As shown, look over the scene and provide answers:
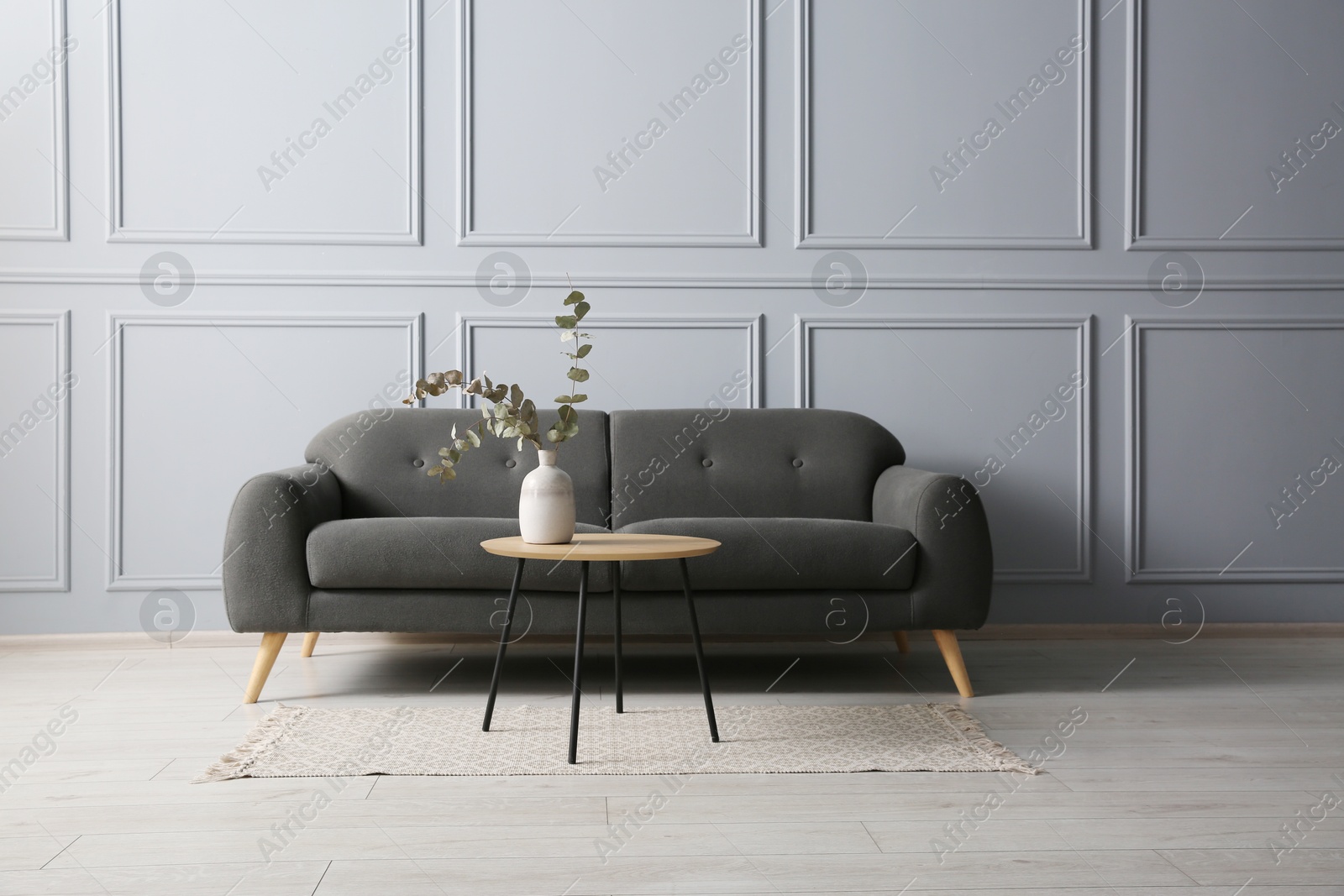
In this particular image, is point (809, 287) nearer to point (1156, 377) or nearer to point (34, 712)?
point (1156, 377)

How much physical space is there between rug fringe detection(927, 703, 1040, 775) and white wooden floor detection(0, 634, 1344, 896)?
0.15ft

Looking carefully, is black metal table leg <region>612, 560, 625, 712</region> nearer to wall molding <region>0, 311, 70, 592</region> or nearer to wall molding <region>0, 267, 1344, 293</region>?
wall molding <region>0, 267, 1344, 293</region>

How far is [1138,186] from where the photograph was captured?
3582 mm

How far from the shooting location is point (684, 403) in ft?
11.6

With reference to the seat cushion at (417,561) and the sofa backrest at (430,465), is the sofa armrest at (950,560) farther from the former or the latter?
the sofa backrest at (430,465)

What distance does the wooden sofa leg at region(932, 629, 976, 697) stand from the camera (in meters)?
2.66

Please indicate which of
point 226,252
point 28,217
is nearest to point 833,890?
point 226,252

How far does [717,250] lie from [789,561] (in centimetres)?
134

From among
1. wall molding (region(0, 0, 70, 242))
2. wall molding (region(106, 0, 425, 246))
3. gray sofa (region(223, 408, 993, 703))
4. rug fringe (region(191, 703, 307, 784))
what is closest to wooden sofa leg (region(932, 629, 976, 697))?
gray sofa (region(223, 408, 993, 703))

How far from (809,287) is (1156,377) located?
1.27 m

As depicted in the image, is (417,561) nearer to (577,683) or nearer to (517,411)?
(517,411)

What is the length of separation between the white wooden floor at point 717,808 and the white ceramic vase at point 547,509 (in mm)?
533

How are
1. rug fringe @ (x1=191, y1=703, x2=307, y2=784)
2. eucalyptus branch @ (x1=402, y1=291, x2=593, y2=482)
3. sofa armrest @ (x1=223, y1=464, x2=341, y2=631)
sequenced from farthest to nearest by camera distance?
sofa armrest @ (x1=223, y1=464, x2=341, y2=631)
eucalyptus branch @ (x1=402, y1=291, x2=593, y2=482)
rug fringe @ (x1=191, y1=703, x2=307, y2=784)

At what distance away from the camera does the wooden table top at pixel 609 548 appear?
2064 millimetres
